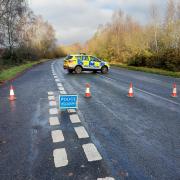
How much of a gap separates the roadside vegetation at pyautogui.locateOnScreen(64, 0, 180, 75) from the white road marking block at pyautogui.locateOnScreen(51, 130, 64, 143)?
2598cm

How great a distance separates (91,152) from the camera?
4.77 m

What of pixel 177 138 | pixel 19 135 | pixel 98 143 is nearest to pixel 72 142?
pixel 98 143

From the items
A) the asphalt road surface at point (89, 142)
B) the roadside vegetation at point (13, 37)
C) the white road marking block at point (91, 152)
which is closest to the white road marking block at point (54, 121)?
the asphalt road surface at point (89, 142)

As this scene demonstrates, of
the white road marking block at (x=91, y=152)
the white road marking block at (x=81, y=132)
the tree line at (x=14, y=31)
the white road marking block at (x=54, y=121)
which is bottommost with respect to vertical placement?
the white road marking block at (x=54, y=121)

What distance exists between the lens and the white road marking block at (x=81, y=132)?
571 centimetres

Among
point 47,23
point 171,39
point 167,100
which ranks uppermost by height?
point 47,23

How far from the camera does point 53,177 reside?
12.5 feet

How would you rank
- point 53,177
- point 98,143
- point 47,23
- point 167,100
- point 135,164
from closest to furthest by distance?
point 53,177 → point 135,164 → point 98,143 → point 167,100 → point 47,23

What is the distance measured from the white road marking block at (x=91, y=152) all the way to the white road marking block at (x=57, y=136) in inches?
26.3

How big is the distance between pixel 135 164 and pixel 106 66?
75.0 ft

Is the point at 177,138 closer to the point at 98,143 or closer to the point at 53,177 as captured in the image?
the point at 98,143

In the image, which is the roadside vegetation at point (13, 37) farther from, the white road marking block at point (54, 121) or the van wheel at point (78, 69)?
the white road marking block at point (54, 121)

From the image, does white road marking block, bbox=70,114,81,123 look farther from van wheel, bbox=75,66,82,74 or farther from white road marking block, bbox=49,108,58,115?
van wheel, bbox=75,66,82,74

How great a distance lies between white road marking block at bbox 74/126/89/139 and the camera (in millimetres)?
5707
